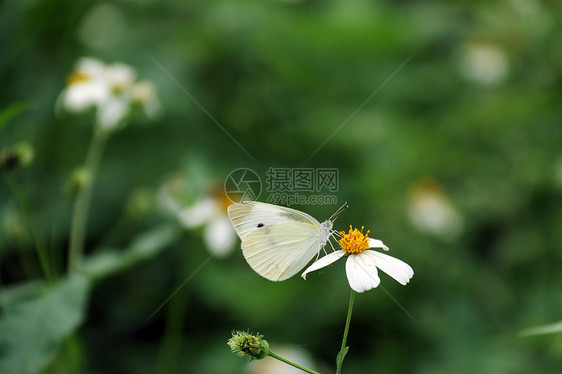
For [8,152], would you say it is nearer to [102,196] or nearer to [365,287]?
[365,287]

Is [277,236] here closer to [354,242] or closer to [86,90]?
[354,242]

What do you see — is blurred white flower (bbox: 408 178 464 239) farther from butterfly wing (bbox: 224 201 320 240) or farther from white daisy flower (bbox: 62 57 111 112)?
butterfly wing (bbox: 224 201 320 240)

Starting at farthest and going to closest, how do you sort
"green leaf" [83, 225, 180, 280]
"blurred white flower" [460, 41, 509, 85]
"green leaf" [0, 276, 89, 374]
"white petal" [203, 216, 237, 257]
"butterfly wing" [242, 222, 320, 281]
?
"blurred white flower" [460, 41, 509, 85], "white petal" [203, 216, 237, 257], "green leaf" [83, 225, 180, 280], "green leaf" [0, 276, 89, 374], "butterfly wing" [242, 222, 320, 281]

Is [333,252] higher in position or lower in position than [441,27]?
lower

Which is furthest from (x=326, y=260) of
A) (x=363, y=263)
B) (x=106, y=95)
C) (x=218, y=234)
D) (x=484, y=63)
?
(x=484, y=63)

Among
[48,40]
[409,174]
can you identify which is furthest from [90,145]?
[409,174]

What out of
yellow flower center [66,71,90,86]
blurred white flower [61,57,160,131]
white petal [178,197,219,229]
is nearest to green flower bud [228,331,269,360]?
white petal [178,197,219,229]
